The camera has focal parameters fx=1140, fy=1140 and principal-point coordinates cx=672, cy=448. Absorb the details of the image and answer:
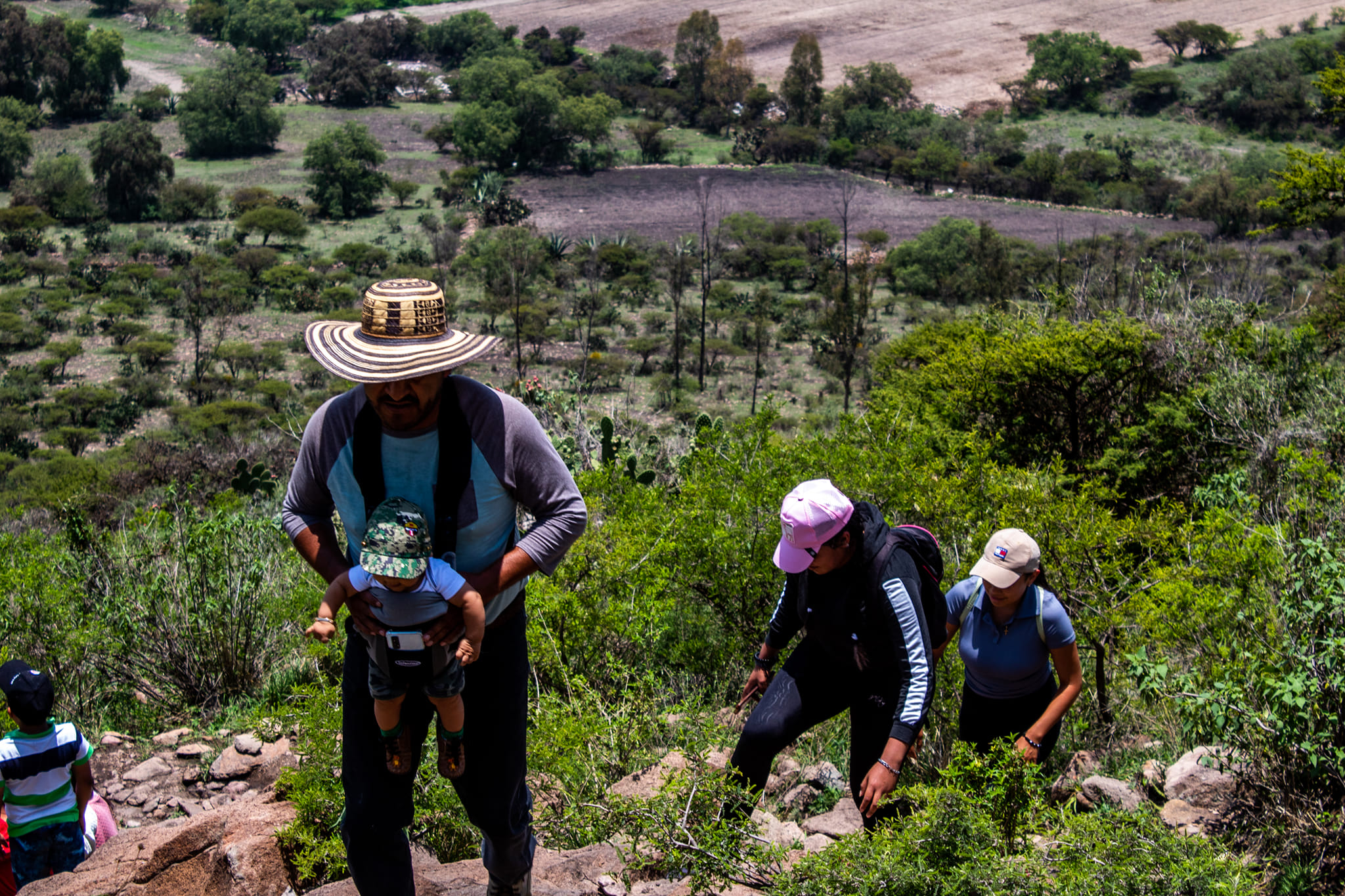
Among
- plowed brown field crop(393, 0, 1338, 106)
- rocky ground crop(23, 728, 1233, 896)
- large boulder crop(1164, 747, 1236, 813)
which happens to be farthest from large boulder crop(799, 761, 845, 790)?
plowed brown field crop(393, 0, 1338, 106)

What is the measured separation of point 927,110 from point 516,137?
26578 millimetres

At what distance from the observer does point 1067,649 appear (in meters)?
3.80

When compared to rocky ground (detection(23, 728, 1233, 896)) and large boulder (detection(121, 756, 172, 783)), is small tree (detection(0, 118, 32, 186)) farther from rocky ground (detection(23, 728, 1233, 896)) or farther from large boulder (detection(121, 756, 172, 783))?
rocky ground (detection(23, 728, 1233, 896))

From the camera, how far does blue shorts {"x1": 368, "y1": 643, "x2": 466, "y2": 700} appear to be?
2492mm

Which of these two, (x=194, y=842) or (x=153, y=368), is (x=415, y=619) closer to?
(x=194, y=842)

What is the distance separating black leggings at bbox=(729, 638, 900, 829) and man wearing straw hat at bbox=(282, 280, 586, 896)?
0.99 meters

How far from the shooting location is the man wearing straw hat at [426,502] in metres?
2.51

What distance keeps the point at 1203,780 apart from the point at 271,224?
168ft

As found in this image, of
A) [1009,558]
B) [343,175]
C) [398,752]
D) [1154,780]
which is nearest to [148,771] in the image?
[398,752]

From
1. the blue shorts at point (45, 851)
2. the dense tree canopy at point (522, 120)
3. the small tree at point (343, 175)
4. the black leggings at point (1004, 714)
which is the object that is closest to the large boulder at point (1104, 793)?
the black leggings at point (1004, 714)

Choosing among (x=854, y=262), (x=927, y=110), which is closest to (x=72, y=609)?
(x=854, y=262)

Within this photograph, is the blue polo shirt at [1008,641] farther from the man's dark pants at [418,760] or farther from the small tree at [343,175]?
the small tree at [343,175]

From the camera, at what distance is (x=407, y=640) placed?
2.43 m

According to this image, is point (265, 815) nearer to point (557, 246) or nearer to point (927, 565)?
point (927, 565)
